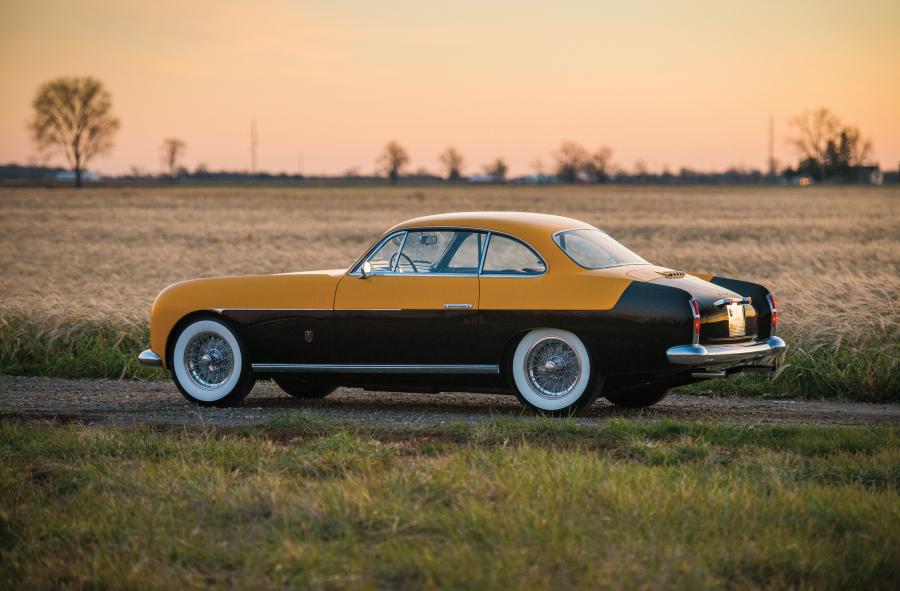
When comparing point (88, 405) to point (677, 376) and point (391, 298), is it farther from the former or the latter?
point (677, 376)

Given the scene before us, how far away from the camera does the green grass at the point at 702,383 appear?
9.72 m

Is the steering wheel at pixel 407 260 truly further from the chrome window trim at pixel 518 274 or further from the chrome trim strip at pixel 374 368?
the chrome trim strip at pixel 374 368

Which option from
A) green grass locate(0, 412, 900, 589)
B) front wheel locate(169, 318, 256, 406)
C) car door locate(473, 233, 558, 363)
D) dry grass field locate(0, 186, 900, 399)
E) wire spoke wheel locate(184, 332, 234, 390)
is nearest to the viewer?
green grass locate(0, 412, 900, 589)

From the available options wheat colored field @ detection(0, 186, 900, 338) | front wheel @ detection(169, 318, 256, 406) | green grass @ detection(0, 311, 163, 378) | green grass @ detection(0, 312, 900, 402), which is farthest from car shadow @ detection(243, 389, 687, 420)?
wheat colored field @ detection(0, 186, 900, 338)

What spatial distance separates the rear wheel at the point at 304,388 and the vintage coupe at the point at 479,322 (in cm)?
60

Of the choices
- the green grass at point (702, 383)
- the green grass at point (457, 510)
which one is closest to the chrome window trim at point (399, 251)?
the green grass at point (457, 510)

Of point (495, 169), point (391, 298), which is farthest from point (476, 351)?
point (495, 169)

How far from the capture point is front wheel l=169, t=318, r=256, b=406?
923 centimetres

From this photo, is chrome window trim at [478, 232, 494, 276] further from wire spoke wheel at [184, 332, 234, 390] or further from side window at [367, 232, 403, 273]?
wire spoke wheel at [184, 332, 234, 390]

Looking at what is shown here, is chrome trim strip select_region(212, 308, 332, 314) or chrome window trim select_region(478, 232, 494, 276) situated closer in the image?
chrome window trim select_region(478, 232, 494, 276)

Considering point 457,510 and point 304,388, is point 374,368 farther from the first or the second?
point 457,510

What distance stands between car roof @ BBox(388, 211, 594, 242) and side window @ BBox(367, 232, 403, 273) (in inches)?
3.7

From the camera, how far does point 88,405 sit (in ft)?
30.0

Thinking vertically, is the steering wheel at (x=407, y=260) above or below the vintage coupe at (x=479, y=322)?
above
